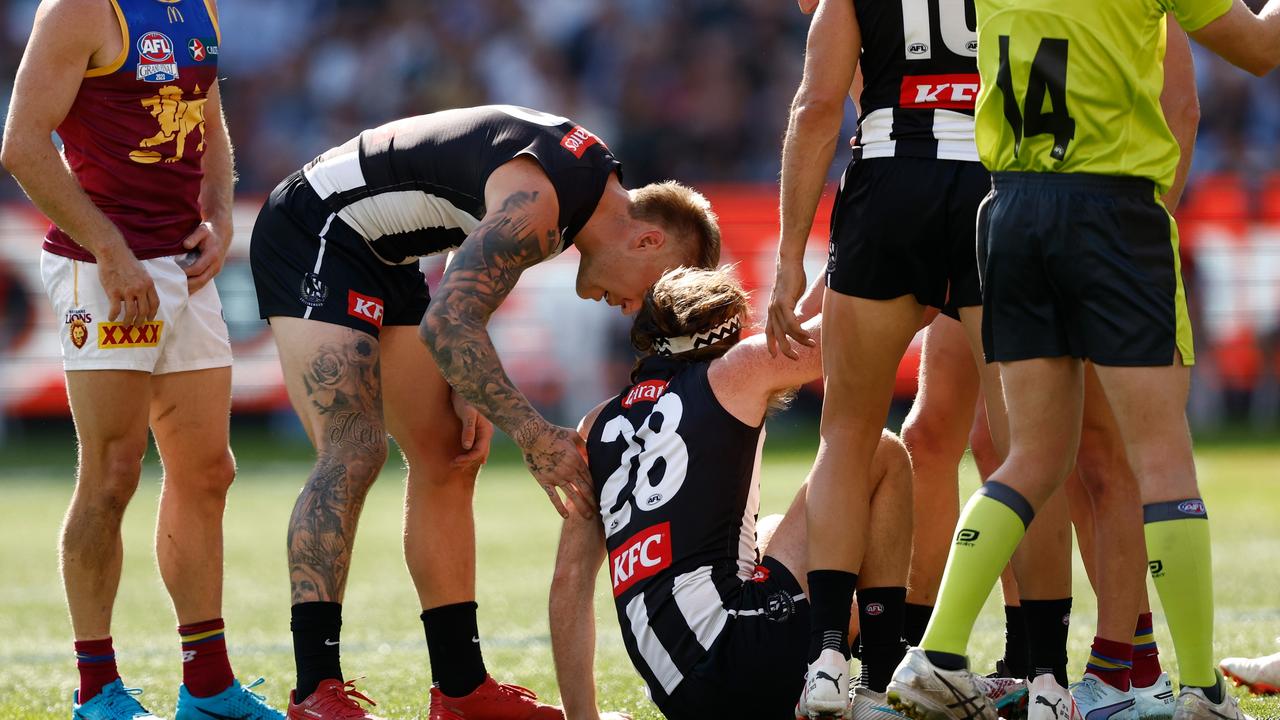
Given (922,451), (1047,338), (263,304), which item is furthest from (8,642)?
(1047,338)

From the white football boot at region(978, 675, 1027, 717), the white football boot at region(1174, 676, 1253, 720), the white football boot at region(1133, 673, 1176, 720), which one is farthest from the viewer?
the white football boot at region(978, 675, 1027, 717)

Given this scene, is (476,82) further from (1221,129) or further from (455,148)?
(455,148)

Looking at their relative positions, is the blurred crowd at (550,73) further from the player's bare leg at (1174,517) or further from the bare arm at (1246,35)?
the player's bare leg at (1174,517)

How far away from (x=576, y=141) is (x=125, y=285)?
1422mm

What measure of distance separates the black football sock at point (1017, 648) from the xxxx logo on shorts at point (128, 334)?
274 cm

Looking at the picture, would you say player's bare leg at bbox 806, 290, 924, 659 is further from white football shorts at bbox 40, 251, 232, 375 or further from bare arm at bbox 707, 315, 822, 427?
white football shorts at bbox 40, 251, 232, 375

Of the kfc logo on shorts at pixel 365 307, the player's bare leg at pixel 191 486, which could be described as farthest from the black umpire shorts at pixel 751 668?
the player's bare leg at pixel 191 486

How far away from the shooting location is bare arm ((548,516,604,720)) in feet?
12.6

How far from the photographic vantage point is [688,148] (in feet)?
53.7

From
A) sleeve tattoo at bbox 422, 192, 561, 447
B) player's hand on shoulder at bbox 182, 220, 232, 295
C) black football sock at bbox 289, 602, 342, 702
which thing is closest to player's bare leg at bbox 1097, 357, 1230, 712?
sleeve tattoo at bbox 422, 192, 561, 447

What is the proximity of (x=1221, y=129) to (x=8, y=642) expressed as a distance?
1404 cm

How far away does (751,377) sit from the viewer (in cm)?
380

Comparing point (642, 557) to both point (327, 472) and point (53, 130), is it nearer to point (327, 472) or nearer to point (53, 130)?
point (327, 472)

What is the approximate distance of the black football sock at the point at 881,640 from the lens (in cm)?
396
